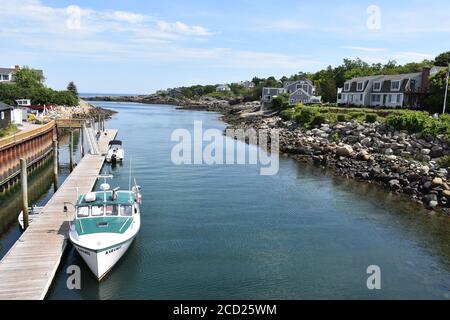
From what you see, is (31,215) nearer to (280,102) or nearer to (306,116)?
(306,116)

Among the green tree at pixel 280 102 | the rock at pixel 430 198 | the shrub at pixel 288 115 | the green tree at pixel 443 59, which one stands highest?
the green tree at pixel 443 59

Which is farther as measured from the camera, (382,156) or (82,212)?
(382,156)

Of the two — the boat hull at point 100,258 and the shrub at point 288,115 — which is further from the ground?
the shrub at point 288,115

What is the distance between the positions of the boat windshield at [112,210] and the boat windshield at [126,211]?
0.28 m

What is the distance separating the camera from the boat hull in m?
20.0

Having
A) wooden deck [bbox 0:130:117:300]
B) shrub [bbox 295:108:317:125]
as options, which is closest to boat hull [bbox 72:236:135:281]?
wooden deck [bbox 0:130:117:300]

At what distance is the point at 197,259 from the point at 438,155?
1327 inches

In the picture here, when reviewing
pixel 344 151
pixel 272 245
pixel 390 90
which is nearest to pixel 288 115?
pixel 390 90

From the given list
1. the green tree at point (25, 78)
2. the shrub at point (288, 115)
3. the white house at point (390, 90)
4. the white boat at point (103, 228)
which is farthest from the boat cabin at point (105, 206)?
the green tree at point (25, 78)

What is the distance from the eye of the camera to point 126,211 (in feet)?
78.1

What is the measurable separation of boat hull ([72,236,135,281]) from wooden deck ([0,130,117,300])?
137 centimetres

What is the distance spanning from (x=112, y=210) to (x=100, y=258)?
13.1ft

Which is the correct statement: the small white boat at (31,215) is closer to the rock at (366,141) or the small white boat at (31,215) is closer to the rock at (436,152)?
the rock at (436,152)

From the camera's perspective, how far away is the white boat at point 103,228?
66.4ft
